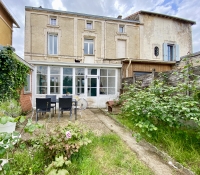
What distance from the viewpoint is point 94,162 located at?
212cm

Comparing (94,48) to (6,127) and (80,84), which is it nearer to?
(80,84)

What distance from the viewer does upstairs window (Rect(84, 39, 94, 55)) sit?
10875 millimetres

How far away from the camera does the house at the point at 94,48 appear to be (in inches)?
289

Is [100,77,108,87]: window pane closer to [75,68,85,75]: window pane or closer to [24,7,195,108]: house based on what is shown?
[24,7,195,108]: house

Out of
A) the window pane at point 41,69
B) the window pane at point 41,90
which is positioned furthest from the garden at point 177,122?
the window pane at point 41,69

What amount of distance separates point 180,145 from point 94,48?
977cm

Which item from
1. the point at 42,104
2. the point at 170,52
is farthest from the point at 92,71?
the point at 170,52

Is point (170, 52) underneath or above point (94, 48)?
Result: above

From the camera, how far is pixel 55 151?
6.66 feet

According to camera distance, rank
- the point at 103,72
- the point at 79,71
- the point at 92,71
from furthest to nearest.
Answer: the point at 103,72 < the point at 92,71 < the point at 79,71

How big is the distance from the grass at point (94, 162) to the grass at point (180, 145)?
699mm

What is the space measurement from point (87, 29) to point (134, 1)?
587 cm

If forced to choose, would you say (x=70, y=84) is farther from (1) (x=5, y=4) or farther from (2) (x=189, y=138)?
(1) (x=5, y=4)

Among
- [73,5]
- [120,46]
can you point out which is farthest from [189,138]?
[73,5]
